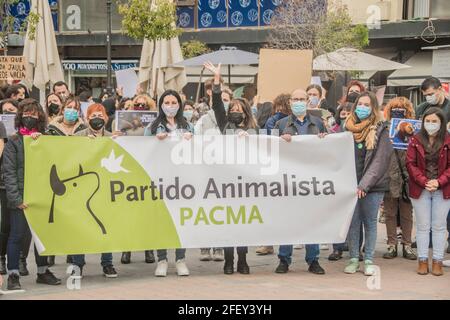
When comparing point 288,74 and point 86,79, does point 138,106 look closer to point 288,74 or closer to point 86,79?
point 288,74

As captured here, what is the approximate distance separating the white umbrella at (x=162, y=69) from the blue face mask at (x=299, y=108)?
25.0ft

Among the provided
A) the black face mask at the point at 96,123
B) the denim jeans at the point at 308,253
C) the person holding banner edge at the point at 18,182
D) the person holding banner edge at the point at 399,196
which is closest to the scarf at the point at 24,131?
the person holding banner edge at the point at 18,182

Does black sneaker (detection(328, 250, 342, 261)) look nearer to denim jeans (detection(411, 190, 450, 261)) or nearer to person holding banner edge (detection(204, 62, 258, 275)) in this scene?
denim jeans (detection(411, 190, 450, 261))

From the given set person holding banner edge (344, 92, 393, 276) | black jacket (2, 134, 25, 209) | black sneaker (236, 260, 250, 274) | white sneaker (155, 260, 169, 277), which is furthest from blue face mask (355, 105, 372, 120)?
black jacket (2, 134, 25, 209)

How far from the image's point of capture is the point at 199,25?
31.1 meters

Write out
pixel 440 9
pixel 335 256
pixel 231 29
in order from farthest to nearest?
pixel 231 29
pixel 440 9
pixel 335 256

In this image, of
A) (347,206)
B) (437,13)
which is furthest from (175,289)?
(437,13)

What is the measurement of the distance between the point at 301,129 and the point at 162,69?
8060 mm

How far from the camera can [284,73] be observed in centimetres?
1229

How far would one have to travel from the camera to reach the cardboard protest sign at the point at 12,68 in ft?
50.8

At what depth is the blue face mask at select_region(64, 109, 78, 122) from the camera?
356 inches

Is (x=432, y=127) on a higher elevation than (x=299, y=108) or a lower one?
lower

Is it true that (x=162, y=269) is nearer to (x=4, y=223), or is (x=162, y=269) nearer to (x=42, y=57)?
(x=4, y=223)

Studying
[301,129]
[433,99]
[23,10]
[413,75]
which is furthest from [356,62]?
[23,10]
